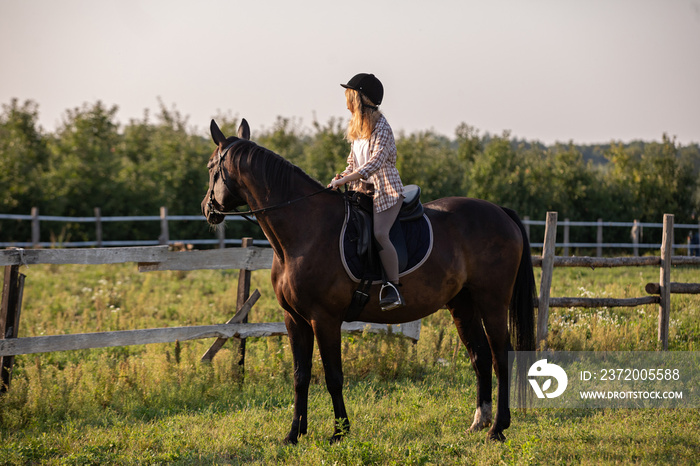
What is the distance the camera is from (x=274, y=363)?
7020 mm

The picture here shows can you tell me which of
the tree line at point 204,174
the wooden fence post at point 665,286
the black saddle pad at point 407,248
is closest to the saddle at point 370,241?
the black saddle pad at point 407,248

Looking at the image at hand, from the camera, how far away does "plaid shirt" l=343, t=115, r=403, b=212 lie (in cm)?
479

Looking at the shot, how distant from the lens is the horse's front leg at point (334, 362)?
4.80 m

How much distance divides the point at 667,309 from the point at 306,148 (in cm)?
2184

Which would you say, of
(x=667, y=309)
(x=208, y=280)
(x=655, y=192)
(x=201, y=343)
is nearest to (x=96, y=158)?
(x=208, y=280)

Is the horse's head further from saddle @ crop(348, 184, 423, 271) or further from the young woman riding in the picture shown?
saddle @ crop(348, 184, 423, 271)

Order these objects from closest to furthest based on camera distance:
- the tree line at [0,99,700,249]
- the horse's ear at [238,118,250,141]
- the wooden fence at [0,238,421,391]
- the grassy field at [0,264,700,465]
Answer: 1. the grassy field at [0,264,700,465]
2. the horse's ear at [238,118,250,141]
3. the wooden fence at [0,238,421,391]
4. the tree line at [0,99,700,249]

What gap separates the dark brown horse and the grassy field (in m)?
0.40

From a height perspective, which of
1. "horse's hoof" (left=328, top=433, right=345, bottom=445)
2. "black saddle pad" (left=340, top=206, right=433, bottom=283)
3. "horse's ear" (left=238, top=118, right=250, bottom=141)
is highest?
"horse's ear" (left=238, top=118, right=250, bottom=141)

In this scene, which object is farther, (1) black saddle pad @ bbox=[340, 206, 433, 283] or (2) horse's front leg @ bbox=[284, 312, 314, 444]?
(2) horse's front leg @ bbox=[284, 312, 314, 444]

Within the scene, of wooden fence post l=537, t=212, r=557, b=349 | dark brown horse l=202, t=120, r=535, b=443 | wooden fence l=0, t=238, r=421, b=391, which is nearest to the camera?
dark brown horse l=202, t=120, r=535, b=443

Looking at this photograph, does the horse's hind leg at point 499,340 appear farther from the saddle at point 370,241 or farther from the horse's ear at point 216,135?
the horse's ear at point 216,135

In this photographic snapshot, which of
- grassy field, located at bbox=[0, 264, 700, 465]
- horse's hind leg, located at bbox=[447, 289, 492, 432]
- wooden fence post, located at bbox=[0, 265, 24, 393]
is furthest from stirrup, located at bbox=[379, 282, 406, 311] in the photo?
wooden fence post, located at bbox=[0, 265, 24, 393]

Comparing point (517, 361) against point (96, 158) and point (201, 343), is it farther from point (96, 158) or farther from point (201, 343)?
point (96, 158)
